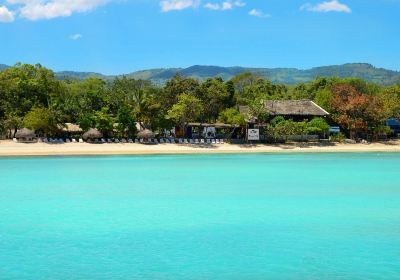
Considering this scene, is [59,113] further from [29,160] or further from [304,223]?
[304,223]

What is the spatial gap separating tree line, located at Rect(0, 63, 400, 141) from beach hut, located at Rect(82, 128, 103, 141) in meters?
1.17

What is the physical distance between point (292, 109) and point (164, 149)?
14.5 m

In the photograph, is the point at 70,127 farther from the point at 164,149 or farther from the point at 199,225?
the point at 199,225

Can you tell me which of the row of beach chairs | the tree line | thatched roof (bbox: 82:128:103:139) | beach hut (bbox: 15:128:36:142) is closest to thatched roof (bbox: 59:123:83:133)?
the tree line

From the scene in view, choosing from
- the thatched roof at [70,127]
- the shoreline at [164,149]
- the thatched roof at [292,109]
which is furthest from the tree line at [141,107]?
the shoreline at [164,149]

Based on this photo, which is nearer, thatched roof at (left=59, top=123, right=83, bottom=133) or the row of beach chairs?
the row of beach chairs

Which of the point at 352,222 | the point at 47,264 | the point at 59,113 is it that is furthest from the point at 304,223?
the point at 59,113

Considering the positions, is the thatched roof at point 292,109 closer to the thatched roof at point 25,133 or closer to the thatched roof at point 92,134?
the thatched roof at point 92,134

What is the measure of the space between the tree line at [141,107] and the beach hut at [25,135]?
3.13 ft

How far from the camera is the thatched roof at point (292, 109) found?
1972 inches

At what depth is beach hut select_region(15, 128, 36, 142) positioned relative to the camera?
42219mm

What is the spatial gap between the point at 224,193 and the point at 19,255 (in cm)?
1062

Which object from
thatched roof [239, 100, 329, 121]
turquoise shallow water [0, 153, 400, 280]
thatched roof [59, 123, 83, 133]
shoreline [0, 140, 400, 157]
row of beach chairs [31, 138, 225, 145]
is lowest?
turquoise shallow water [0, 153, 400, 280]

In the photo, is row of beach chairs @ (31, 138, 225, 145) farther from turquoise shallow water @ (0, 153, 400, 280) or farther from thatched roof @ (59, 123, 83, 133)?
turquoise shallow water @ (0, 153, 400, 280)
